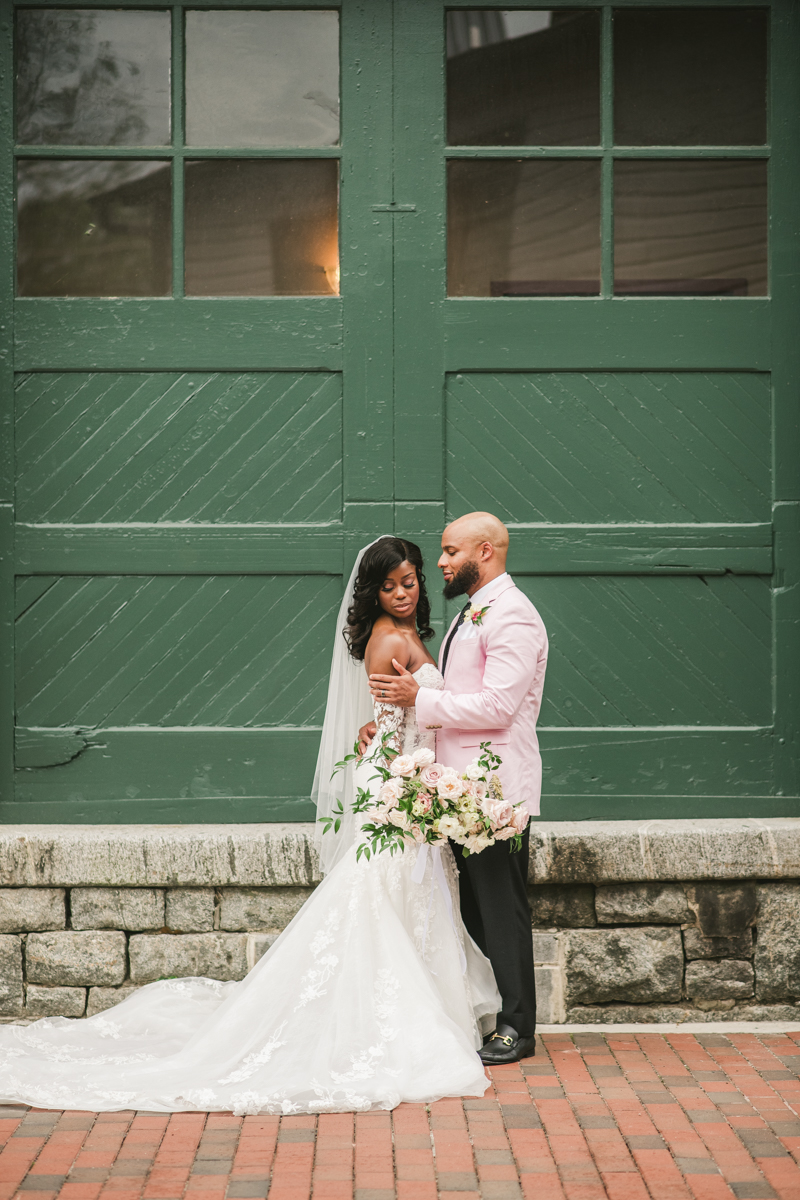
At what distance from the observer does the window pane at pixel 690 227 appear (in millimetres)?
5469

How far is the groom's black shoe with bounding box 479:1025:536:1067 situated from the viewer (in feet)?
14.5

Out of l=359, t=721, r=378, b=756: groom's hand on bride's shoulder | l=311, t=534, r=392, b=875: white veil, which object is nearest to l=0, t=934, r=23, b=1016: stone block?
l=311, t=534, r=392, b=875: white veil

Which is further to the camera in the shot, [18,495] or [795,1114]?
[18,495]

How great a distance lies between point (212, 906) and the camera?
5.08 meters

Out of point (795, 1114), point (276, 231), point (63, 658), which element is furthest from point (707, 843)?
point (276, 231)

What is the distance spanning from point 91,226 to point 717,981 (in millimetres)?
4358

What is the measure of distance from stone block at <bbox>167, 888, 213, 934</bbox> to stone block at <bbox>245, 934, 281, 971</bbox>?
0.19m

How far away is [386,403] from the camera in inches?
213

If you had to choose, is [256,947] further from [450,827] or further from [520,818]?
[520,818]

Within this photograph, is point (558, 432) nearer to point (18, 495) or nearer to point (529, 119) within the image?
point (529, 119)

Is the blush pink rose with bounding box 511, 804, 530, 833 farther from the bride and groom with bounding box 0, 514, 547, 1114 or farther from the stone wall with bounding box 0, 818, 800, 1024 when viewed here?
the stone wall with bounding box 0, 818, 800, 1024

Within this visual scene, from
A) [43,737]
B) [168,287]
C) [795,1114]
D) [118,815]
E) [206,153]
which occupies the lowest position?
[795,1114]

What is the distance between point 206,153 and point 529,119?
4.87ft

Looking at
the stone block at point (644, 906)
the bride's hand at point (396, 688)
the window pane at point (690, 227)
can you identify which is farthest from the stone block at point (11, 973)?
the window pane at point (690, 227)
